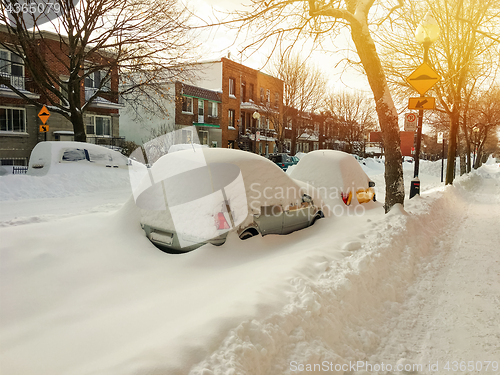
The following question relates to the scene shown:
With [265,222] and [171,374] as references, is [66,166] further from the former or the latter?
[171,374]

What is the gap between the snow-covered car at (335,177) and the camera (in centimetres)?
780

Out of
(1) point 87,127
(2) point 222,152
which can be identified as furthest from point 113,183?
(1) point 87,127

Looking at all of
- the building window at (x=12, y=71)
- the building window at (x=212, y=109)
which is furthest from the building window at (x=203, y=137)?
the building window at (x=12, y=71)

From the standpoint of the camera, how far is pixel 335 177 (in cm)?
802

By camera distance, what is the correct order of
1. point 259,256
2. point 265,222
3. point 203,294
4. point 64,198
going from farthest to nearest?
1. point 64,198
2. point 265,222
3. point 259,256
4. point 203,294

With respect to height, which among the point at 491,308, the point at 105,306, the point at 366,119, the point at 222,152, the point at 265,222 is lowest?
the point at 491,308

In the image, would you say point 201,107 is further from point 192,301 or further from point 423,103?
point 192,301

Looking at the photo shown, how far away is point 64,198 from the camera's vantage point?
10.6 metres

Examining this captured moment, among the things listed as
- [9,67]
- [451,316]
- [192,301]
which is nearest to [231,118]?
[9,67]

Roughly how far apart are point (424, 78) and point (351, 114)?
117ft

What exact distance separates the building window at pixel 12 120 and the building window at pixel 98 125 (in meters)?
4.37

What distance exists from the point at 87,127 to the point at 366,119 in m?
32.1

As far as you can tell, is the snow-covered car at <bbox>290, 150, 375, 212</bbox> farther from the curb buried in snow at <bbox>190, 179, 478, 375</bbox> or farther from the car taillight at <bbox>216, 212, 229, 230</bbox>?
the car taillight at <bbox>216, 212, 229, 230</bbox>

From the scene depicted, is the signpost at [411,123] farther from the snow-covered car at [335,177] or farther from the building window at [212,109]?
the building window at [212,109]
